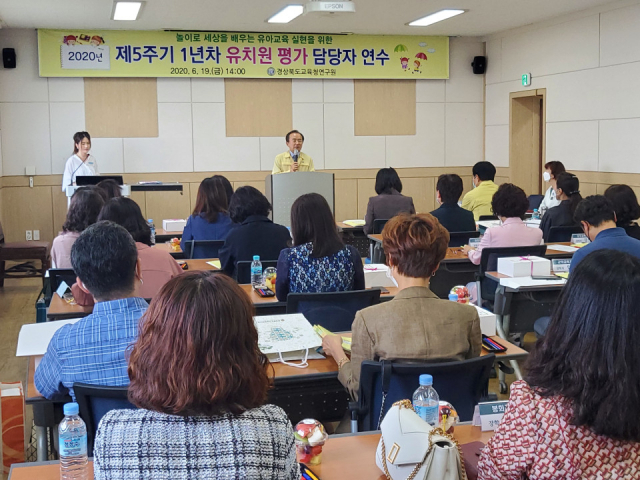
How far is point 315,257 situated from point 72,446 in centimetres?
196

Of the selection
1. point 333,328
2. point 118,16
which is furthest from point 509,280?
point 118,16

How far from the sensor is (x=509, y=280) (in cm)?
425

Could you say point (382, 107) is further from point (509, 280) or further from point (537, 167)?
point (509, 280)

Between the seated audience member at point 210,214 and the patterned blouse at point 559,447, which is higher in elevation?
the seated audience member at point 210,214

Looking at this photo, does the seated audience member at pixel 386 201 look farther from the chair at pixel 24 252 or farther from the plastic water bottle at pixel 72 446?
the plastic water bottle at pixel 72 446

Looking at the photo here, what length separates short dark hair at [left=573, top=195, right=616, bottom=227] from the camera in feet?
13.1

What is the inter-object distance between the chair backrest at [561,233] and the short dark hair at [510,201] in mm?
905

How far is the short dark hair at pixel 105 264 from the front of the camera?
96.4 inches

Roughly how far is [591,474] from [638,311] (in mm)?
352

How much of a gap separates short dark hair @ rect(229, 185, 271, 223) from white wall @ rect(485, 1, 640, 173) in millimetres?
5236

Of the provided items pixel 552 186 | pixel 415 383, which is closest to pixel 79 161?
pixel 552 186

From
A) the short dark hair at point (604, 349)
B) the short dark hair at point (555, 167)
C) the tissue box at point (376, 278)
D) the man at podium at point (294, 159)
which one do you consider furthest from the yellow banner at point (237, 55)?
the short dark hair at point (604, 349)

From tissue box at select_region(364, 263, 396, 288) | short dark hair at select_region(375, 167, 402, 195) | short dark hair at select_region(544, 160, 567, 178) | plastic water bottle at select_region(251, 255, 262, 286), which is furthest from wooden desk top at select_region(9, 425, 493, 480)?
short dark hair at select_region(544, 160, 567, 178)

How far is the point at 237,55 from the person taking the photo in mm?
9930
